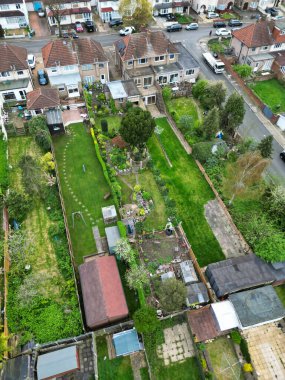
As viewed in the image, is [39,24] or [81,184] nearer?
[81,184]

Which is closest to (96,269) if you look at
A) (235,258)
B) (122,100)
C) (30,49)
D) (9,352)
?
(9,352)

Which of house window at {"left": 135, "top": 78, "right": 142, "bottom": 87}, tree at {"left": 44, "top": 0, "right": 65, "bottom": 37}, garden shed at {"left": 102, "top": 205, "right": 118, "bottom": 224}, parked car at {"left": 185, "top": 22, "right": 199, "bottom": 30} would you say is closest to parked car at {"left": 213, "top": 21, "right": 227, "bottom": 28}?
parked car at {"left": 185, "top": 22, "right": 199, "bottom": 30}

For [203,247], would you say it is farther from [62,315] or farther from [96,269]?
[62,315]

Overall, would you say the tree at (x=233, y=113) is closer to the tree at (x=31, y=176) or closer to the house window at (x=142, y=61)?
the house window at (x=142, y=61)

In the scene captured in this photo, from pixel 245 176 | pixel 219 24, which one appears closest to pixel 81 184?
pixel 245 176

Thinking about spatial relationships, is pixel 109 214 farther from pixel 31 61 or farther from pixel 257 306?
pixel 31 61
